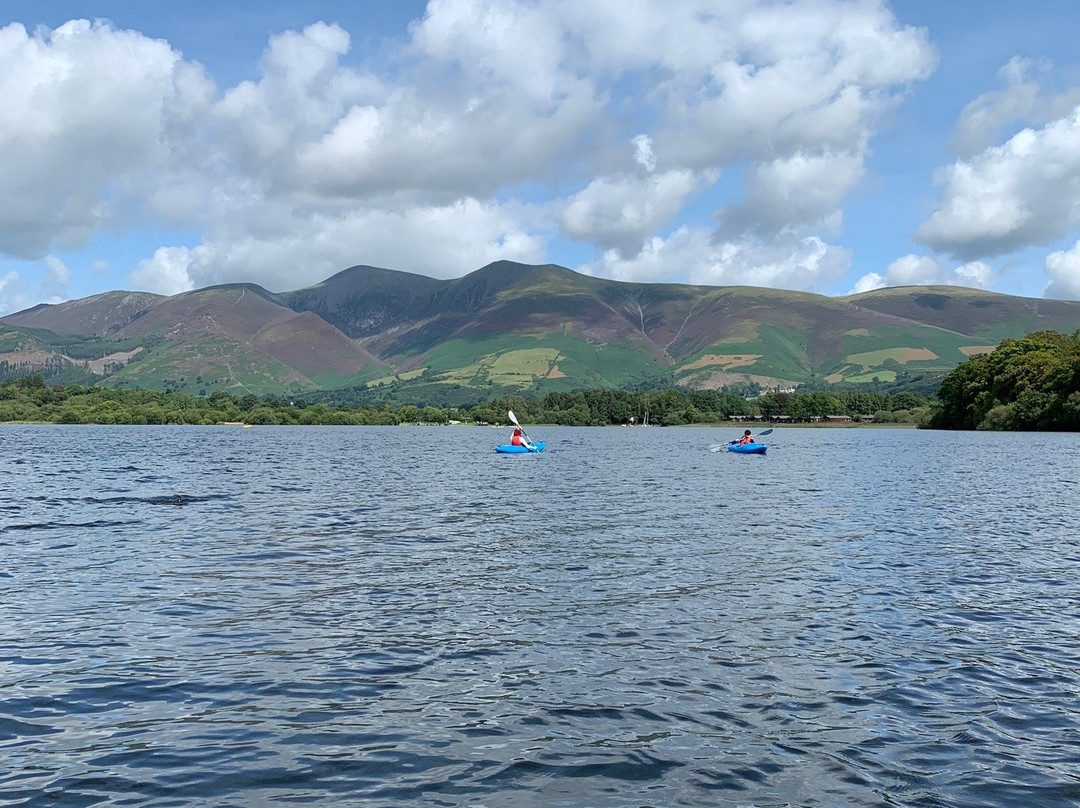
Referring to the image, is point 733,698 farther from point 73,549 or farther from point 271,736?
point 73,549

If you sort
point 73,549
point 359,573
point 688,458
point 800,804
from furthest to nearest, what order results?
point 688,458, point 73,549, point 359,573, point 800,804

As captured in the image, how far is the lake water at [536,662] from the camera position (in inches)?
527

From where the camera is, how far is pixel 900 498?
57656mm

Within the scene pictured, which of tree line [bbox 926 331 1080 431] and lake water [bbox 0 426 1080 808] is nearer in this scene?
lake water [bbox 0 426 1080 808]

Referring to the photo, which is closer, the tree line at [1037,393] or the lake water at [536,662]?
the lake water at [536,662]

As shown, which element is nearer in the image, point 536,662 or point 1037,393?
point 536,662

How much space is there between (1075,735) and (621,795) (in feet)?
26.6

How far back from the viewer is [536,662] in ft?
63.4

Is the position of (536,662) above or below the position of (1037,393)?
below

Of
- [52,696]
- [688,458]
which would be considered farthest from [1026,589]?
[688,458]

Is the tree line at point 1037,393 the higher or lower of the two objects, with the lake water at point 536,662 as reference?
higher

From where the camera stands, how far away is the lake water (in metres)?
13.4

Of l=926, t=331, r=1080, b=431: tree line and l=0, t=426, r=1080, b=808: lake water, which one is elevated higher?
l=926, t=331, r=1080, b=431: tree line

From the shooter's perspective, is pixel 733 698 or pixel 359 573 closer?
pixel 733 698
